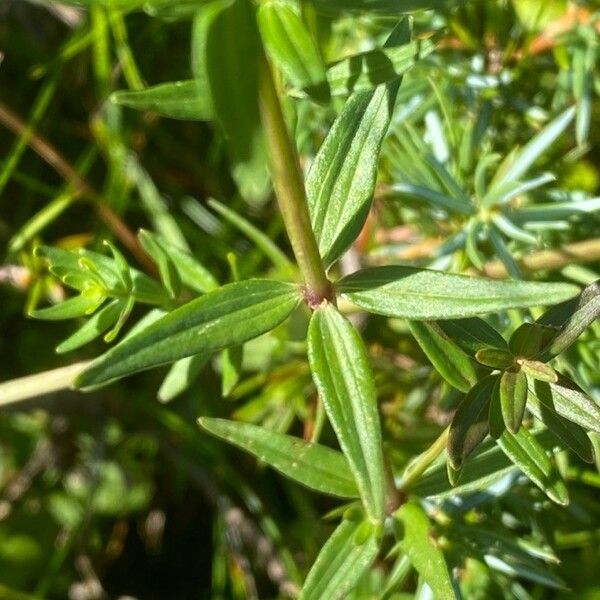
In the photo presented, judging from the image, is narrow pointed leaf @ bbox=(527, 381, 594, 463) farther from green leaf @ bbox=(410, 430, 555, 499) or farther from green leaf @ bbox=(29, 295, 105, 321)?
green leaf @ bbox=(29, 295, 105, 321)

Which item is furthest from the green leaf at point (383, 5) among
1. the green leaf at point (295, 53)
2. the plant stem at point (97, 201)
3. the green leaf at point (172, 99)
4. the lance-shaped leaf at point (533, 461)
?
the plant stem at point (97, 201)

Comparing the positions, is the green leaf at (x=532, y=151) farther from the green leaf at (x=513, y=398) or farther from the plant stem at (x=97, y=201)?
the plant stem at (x=97, y=201)

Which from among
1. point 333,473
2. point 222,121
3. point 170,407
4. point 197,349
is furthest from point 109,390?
point 222,121

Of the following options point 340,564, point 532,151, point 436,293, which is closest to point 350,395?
point 436,293

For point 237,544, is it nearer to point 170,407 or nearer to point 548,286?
point 170,407

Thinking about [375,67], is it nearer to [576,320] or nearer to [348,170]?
[348,170]

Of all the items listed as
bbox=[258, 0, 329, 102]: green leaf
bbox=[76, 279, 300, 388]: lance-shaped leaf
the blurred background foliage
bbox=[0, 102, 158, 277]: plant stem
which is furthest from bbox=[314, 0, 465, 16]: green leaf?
bbox=[0, 102, 158, 277]: plant stem
